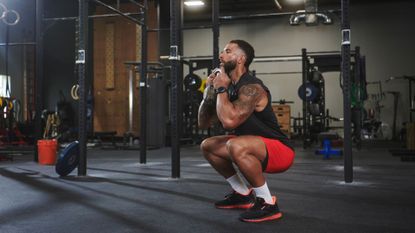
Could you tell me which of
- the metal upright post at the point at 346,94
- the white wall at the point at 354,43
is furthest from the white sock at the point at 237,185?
the white wall at the point at 354,43

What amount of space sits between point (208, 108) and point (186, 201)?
1.95ft

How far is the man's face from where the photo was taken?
7.39 feet

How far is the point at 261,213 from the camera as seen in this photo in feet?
6.73

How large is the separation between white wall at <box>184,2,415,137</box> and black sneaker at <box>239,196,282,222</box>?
9799mm

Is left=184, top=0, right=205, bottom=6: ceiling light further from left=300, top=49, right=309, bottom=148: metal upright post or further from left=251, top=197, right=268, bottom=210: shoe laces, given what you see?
left=251, top=197, right=268, bottom=210: shoe laces

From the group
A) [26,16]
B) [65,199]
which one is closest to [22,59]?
[26,16]

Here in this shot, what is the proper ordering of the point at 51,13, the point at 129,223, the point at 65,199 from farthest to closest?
the point at 51,13, the point at 65,199, the point at 129,223

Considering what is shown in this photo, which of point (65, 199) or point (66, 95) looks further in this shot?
point (66, 95)

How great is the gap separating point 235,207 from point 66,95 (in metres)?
8.70

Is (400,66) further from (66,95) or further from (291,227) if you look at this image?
(291,227)

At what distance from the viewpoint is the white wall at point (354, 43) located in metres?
11.2

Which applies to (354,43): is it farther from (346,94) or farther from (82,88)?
(82,88)

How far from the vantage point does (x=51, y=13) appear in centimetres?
995

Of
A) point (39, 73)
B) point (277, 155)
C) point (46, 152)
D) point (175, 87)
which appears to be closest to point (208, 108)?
point (277, 155)
